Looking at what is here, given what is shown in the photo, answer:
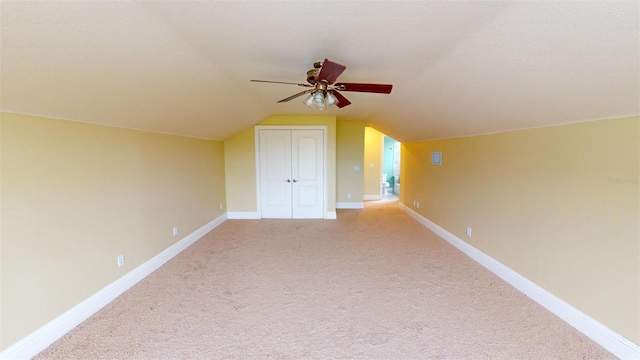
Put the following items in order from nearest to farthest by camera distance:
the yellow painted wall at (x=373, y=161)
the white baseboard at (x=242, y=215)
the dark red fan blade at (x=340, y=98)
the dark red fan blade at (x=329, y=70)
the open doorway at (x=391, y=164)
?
1. the dark red fan blade at (x=329, y=70)
2. the dark red fan blade at (x=340, y=98)
3. the white baseboard at (x=242, y=215)
4. the yellow painted wall at (x=373, y=161)
5. the open doorway at (x=391, y=164)

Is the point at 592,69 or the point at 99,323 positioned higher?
the point at 592,69

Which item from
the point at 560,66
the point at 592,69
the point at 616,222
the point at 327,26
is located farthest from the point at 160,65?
the point at 616,222

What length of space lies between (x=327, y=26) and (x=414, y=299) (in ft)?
8.13

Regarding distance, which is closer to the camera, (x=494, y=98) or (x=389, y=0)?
(x=389, y=0)

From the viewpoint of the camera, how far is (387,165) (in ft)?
33.0

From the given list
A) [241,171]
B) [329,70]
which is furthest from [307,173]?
[329,70]

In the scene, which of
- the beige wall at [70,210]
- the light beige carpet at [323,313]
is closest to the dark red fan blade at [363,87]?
the light beige carpet at [323,313]

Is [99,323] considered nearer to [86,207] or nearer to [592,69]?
[86,207]

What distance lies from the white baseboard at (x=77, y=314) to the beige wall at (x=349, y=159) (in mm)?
4281

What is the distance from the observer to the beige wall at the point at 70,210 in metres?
1.76

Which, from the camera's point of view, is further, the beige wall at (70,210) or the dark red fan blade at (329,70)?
the dark red fan blade at (329,70)

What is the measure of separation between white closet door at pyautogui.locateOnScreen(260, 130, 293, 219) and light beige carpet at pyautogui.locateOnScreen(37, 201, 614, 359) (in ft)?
6.27

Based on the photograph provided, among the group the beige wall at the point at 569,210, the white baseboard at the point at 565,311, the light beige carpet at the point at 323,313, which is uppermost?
the beige wall at the point at 569,210

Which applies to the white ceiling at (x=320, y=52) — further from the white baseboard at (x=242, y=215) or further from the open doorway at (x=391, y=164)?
the open doorway at (x=391, y=164)
